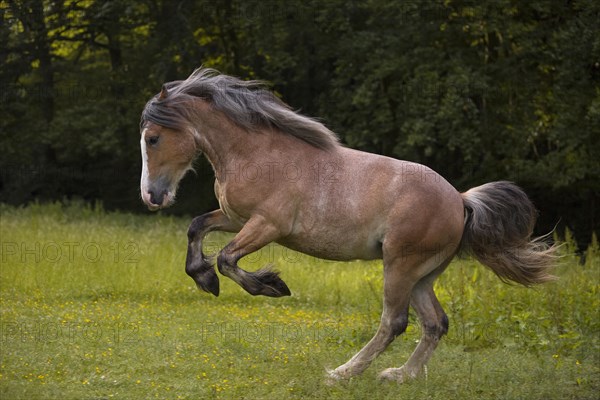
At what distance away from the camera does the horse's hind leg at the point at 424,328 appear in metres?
7.29

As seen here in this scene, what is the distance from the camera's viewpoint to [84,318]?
30.9ft

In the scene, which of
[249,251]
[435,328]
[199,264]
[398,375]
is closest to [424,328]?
[435,328]

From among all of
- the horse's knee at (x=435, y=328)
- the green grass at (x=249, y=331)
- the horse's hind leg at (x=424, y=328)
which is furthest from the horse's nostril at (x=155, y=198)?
the horse's knee at (x=435, y=328)

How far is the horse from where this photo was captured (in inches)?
266

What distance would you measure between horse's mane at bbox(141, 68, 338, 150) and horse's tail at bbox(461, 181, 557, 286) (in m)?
1.44

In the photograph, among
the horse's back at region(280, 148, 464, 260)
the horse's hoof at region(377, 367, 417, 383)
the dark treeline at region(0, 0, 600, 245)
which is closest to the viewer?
the horse's back at region(280, 148, 464, 260)

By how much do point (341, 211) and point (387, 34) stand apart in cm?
1657

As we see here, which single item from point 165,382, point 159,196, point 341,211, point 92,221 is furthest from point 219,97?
point 92,221

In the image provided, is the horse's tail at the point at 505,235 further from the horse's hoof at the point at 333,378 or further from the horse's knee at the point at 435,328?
the horse's hoof at the point at 333,378

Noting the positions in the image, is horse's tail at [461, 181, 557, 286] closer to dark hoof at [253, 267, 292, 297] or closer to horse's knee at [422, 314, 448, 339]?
horse's knee at [422, 314, 448, 339]

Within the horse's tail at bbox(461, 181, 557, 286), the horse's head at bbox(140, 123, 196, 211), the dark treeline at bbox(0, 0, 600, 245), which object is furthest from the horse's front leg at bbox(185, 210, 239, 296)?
the dark treeline at bbox(0, 0, 600, 245)

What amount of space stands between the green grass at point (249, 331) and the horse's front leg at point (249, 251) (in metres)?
0.86

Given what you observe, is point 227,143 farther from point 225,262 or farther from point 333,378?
point 333,378

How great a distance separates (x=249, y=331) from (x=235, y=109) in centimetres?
322
